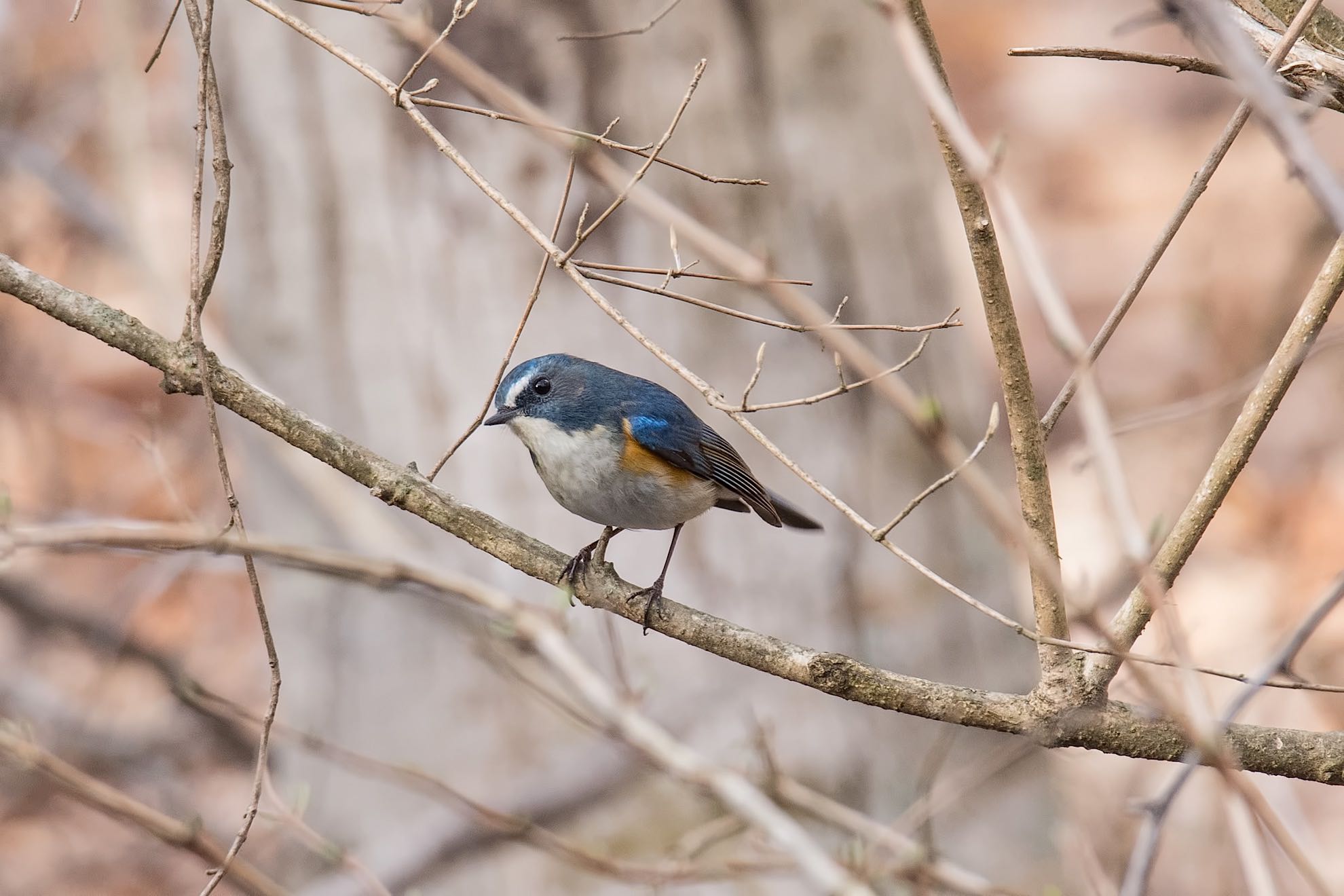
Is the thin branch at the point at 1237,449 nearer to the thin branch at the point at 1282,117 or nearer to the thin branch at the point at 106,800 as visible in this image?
the thin branch at the point at 1282,117

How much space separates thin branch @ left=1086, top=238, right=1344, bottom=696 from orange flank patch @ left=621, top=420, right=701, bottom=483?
1.58m

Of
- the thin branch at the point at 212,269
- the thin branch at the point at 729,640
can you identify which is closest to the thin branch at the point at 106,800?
the thin branch at the point at 212,269

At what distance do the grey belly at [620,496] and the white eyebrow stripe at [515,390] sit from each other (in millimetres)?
323

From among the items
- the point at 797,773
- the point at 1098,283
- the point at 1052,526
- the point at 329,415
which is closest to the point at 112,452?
the point at 329,415

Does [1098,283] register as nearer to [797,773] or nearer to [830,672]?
[797,773]

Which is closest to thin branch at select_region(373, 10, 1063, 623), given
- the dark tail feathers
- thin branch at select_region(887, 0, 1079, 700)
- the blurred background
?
thin branch at select_region(887, 0, 1079, 700)

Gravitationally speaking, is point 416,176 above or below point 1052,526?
above

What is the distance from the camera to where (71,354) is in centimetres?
1023

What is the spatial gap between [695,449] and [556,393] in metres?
0.44

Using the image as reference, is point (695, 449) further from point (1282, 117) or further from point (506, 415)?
point (1282, 117)

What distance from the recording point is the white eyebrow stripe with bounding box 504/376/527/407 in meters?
3.62

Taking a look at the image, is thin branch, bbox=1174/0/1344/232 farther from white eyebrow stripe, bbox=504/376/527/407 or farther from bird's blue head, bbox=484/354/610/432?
white eyebrow stripe, bbox=504/376/527/407

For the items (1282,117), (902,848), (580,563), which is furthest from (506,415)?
(1282,117)

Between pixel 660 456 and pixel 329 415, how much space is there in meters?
1.98
